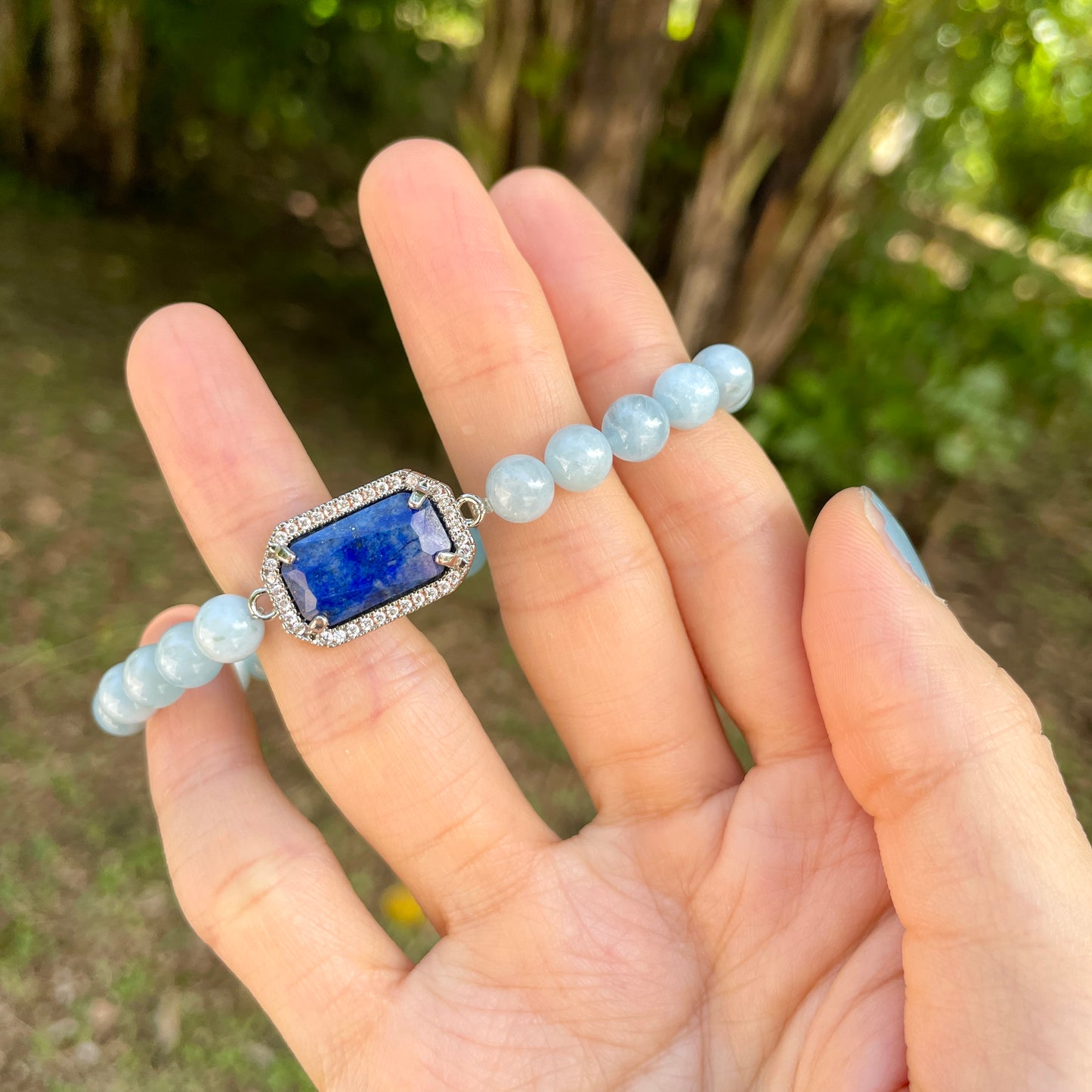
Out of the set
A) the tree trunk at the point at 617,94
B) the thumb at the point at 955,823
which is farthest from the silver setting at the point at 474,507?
the tree trunk at the point at 617,94

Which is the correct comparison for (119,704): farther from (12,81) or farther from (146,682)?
(12,81)

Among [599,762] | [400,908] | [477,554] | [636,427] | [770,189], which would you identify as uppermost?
[770,189]

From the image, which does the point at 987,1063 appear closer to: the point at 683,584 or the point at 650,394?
the point at 683,584

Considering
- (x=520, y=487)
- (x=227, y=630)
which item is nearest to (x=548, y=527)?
(x=520, y=487)

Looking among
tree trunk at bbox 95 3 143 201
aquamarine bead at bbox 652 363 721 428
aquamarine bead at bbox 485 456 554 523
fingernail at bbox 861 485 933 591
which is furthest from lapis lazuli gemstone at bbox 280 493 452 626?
tree trunk at bbox 95 3 143 201

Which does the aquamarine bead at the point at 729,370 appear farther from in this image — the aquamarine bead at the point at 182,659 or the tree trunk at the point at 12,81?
the tree trunk at the point at 12,81

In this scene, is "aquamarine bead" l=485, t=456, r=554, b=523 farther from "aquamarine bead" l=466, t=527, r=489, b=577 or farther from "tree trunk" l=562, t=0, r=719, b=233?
"tree trunk" l=562, t=0, r=719, b=233
